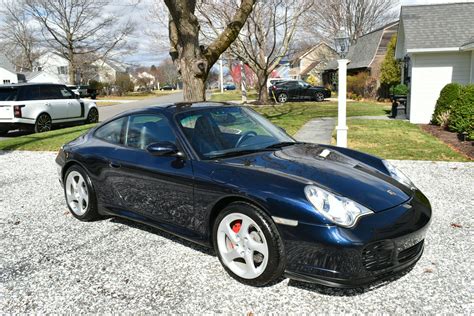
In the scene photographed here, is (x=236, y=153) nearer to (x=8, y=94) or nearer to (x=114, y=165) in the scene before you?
(x=114, y=165)

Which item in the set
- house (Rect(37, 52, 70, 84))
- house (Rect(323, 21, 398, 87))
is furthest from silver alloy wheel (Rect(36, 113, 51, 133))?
house (Rect(37, 52, 70, 84))

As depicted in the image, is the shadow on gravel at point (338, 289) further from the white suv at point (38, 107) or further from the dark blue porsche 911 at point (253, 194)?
the white suv at point (38, 107)

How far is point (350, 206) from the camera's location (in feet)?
9.87

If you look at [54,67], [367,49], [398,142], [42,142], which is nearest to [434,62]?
[398,142]

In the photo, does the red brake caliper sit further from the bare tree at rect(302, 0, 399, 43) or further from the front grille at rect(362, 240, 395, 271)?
the bare tree at rect(302, 0, 399, 43)

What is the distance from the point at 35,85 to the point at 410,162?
12.2 metres

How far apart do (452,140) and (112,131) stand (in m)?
9.37

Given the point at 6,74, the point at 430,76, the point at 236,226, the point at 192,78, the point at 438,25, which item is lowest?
the point at 236,226

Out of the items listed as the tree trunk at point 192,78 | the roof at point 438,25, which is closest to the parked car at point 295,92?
the roof at point 438,25

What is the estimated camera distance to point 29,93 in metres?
13.9

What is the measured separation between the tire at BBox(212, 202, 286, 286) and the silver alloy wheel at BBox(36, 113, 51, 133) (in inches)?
495

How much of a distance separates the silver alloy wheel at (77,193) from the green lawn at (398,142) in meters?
6.19

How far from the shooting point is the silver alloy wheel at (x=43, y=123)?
14.1 m

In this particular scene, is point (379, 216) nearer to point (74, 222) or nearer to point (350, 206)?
point (350, 206)
